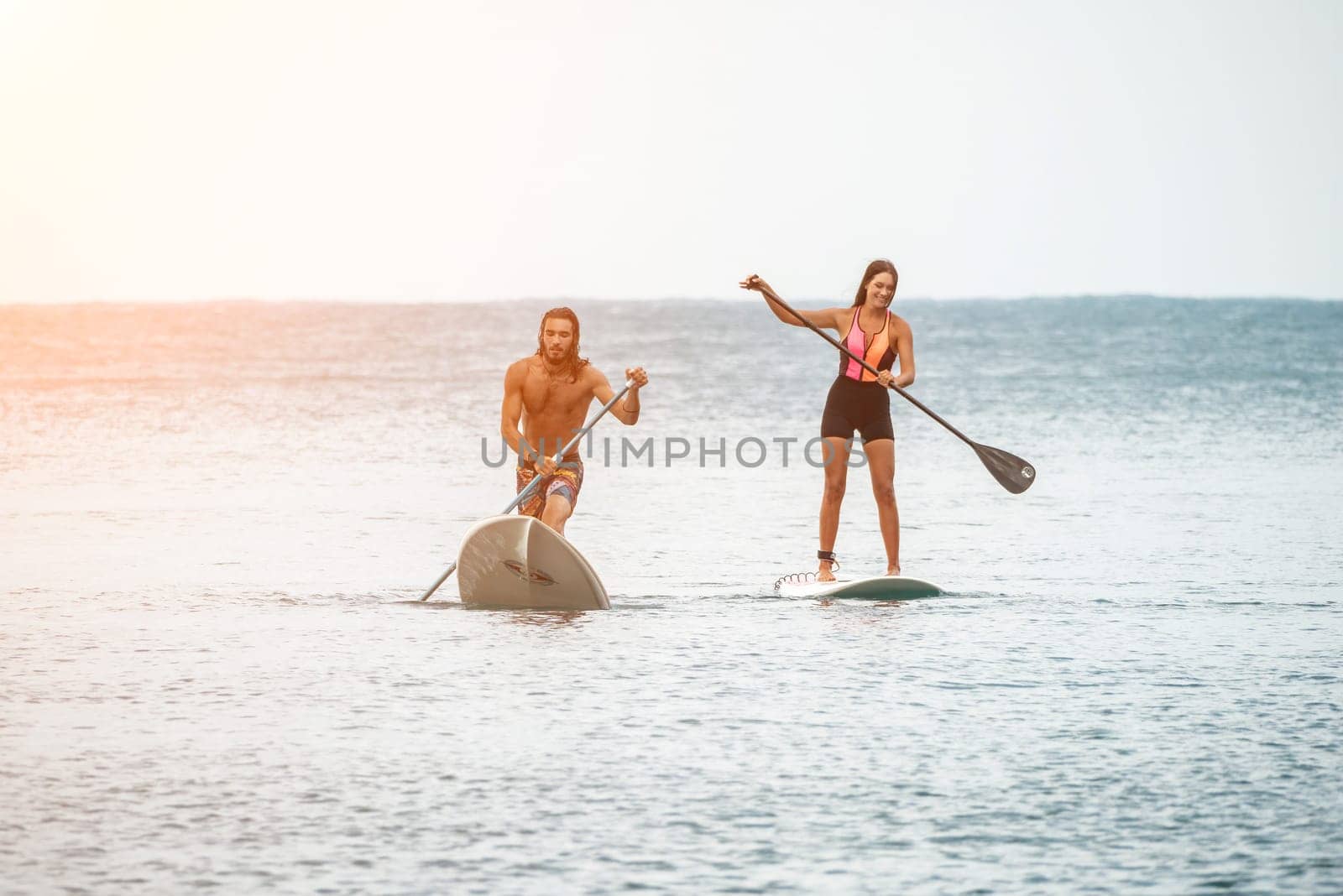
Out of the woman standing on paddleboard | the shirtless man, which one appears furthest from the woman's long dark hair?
the shirtless man

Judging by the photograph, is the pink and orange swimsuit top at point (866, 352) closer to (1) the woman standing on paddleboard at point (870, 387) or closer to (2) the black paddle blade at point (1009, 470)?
(1) the woman standing on paddleboard at point (870, 387)

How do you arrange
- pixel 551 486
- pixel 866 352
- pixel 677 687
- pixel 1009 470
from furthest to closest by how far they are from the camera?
pixel 1009 470
pixel 551 486
pixel 866 352
pixel 677 687

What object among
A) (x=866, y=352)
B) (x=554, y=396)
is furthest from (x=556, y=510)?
(x=866, y=352)

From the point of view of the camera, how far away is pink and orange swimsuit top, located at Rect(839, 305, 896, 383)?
10102mm

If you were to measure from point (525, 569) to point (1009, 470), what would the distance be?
11.5ft

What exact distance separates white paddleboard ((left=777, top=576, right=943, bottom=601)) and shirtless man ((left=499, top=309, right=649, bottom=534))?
1.40m

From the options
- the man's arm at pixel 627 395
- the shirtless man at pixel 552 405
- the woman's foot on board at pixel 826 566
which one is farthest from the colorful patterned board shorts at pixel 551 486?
the woman's foot on board at pixel 826 566

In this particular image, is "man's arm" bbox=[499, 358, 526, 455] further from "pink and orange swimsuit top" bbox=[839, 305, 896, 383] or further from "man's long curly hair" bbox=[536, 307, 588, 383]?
"pink and orange swimsuit top" bbox=[839, 305, 896, 383]

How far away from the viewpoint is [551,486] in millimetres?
10258

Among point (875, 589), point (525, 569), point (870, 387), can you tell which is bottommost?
point (875, 589)

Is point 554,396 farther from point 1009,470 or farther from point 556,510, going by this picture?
point 1009,470

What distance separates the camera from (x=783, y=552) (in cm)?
1252

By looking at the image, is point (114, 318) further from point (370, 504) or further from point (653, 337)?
point (370, 504)

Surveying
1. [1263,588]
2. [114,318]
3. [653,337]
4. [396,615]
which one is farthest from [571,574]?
[114,318]
